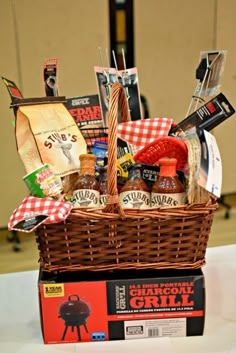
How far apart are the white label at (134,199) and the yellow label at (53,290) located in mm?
206

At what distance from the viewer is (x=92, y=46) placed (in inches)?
117

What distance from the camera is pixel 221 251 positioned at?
1.22 m

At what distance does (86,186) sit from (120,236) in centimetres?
13

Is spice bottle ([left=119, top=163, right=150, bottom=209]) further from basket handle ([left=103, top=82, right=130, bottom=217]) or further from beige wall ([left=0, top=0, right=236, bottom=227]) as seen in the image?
beige wall ([left=0, top=0, right=236, bottom=227])

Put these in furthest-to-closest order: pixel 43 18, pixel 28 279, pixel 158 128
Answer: pixel 43 18, pixel 28 279, pixel 158 128

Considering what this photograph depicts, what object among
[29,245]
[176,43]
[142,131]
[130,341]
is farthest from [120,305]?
[176,43]

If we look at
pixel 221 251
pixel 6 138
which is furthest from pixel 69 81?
pixel 221 251

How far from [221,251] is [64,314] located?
1.82ft

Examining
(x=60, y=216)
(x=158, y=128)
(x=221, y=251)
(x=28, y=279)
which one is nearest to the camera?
(x=60, y=216)

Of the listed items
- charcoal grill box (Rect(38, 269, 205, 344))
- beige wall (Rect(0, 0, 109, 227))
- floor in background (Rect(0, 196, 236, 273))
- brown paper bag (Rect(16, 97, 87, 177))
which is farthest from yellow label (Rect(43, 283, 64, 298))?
beige wall (Rect(0, 0, 109, 227))

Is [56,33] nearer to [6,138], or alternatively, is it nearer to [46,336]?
[6,138]

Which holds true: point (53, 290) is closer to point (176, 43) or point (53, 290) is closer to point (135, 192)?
point (135, 192)

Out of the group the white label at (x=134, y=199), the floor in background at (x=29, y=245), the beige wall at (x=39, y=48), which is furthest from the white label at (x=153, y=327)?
the beige wall at (x=39, y=48)

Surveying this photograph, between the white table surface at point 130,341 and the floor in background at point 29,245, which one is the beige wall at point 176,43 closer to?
the floor in background at point 29,245
